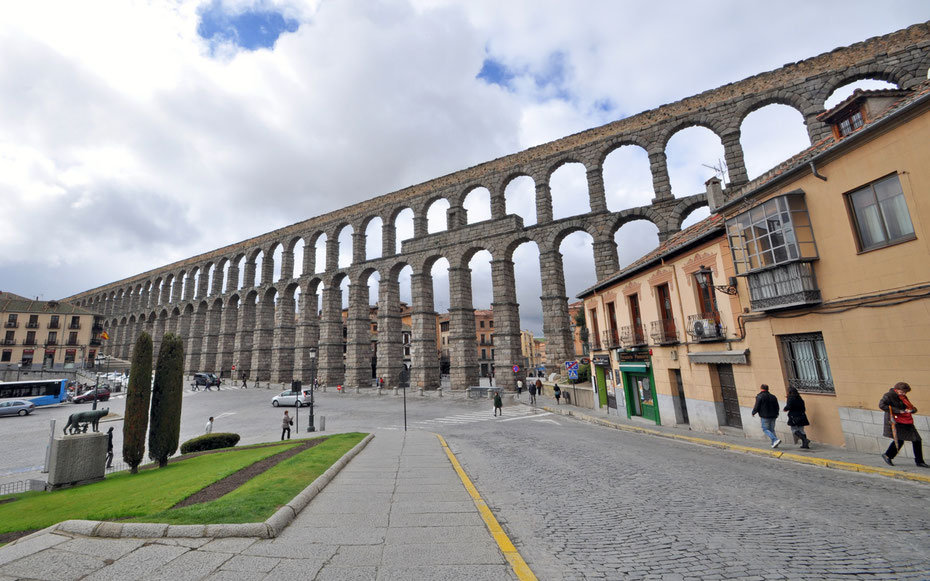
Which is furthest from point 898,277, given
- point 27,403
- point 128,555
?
point 27,403

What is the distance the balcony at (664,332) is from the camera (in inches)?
594

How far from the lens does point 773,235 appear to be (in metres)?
10.4

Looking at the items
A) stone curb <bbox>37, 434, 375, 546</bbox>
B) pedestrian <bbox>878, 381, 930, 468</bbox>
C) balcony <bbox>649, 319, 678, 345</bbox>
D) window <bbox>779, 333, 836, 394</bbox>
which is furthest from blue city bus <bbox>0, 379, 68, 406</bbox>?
pedestrian <bbox>878, 381, 930, 468</bbox>

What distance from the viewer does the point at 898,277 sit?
26.3ft

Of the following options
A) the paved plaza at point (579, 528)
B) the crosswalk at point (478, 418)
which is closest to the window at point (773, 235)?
the paved plaza at point (579, 528)

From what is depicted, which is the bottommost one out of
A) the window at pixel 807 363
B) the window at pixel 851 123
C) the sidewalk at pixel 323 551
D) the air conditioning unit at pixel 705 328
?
the sidewalk at pixel 323 551

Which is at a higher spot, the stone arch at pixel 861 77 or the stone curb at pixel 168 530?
the stone arch at pixel 861 77

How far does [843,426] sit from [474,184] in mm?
32583

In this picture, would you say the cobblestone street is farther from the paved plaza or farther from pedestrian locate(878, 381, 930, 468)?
pedestrian locate(878, 381, 930, 468)

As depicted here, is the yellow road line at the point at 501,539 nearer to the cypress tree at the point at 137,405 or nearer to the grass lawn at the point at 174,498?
the grass lawn at the point at 174,498

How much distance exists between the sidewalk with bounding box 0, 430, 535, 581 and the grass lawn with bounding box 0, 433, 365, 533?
553 mm

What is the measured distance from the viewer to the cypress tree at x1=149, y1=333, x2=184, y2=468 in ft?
42.7

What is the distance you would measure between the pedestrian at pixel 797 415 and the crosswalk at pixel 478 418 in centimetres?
1045

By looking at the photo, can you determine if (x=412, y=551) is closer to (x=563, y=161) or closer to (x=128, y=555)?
(x=128, y=555)
